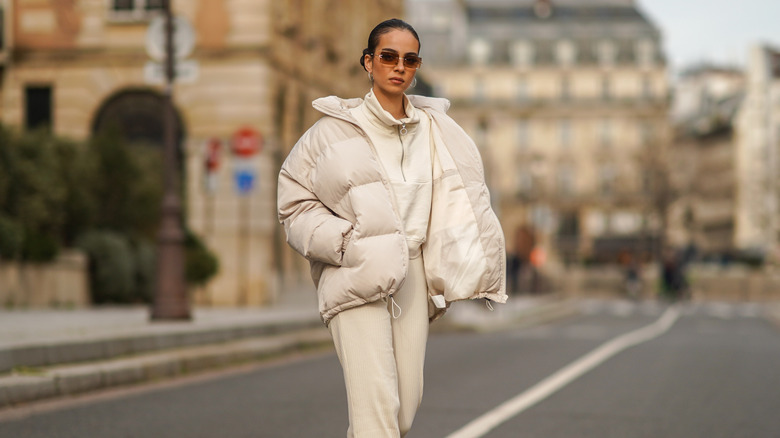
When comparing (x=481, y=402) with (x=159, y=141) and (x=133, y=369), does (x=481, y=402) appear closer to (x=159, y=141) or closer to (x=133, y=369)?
(x=133, y=369)

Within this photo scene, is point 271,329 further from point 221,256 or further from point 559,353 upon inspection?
point 221,256

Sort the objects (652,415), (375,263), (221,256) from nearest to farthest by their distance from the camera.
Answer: (375,263), (652,415), (221,256)

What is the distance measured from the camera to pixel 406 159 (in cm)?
498

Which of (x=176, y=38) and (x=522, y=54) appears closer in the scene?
(x=176, y=38)

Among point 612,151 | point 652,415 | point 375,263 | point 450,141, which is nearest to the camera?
point 375,263

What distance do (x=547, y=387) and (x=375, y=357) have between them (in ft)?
25.9

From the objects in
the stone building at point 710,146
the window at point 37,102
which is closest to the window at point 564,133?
the stone building at point 710,146

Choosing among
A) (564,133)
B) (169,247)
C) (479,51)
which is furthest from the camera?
(479,51)

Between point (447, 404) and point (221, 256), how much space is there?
1783 cm

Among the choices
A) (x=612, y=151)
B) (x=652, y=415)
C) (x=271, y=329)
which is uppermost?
(x=652, y=415)

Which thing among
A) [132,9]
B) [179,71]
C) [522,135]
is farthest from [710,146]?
[179,71]

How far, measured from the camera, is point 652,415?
10.1 metres

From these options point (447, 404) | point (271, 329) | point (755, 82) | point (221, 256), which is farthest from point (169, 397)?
point (755, 82)

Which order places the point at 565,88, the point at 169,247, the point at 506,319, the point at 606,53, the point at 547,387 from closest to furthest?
the point at 547,387
the point at 169,247
the point at 506,319
the point at 606,53
the point at 565,88
